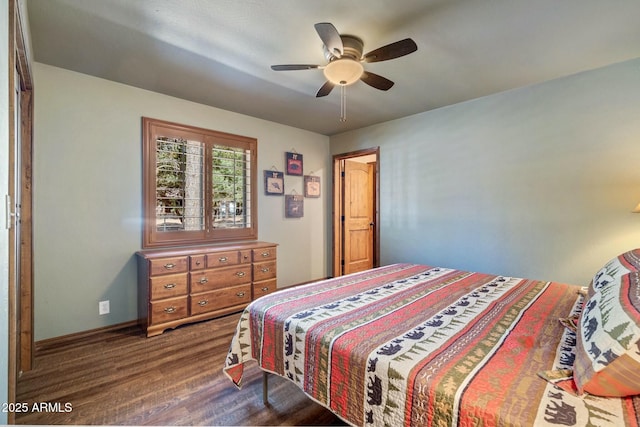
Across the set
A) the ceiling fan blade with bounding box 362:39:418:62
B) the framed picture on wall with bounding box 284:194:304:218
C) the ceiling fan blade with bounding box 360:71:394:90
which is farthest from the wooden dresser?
the ceiling fan blade with bounding box 362:39:418:62

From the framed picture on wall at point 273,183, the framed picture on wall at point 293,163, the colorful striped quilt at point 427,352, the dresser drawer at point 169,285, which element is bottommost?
the dresser drawer at point 169,285

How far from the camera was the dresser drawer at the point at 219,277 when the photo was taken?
2.90m

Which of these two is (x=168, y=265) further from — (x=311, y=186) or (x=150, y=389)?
(x=311, y=186)

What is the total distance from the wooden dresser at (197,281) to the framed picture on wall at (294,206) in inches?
35.8

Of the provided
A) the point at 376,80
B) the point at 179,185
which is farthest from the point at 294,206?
the point at 376,80

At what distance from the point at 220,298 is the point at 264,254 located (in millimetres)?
697

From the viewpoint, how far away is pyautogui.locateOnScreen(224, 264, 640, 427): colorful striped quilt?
0.82 meters

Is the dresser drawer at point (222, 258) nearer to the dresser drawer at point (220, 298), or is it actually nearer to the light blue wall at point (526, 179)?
the dresser drawer at point (220, 298)

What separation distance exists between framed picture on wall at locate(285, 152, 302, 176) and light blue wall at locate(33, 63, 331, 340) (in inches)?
55.4

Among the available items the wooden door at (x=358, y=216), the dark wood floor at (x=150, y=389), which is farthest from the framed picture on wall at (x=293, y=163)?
the dark wood floor at (x=150, y=389)

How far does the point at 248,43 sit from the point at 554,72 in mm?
2750

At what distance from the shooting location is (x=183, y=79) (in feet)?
9.01

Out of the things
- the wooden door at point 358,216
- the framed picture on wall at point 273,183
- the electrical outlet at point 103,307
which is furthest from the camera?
the wooden door at point 358,216

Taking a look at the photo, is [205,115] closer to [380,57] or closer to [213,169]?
[213,169]
